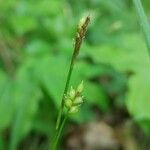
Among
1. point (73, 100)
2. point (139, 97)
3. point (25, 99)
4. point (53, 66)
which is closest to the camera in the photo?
point (73, 100)

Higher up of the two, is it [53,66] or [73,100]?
[73,100]

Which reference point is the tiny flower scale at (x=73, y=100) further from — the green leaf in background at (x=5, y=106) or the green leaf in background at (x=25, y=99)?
the green leaf in background at (x=5, y=106)

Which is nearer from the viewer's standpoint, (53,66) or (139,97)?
(139,97)

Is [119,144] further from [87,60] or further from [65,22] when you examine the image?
[65,22]

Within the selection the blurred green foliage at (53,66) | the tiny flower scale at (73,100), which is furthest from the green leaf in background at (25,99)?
the tiny flower scale at (73,100)

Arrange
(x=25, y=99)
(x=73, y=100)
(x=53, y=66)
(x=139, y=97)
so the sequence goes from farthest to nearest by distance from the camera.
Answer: (x=53, y=66), (x=25, y=99), (x=139, y=97), (x=73, y=100)

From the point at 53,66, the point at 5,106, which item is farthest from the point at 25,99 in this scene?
the point at 53,66

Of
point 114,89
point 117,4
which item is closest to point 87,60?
point 114,89

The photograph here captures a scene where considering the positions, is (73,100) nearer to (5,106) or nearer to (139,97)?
(139,97)

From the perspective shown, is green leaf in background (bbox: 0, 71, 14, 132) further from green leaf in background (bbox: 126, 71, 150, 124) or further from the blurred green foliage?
green leaf in background (bbox: 126, 71, 150, 124)
